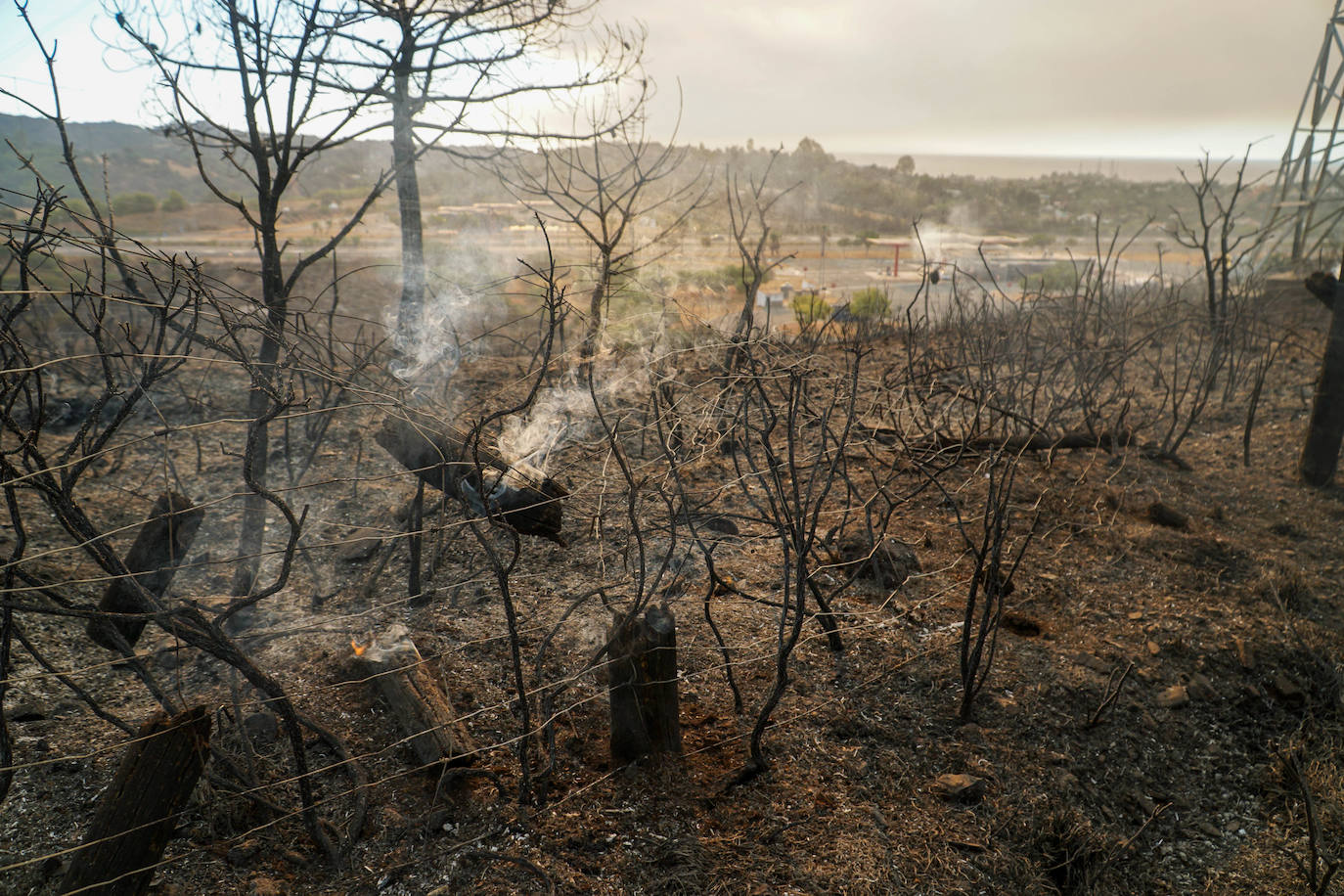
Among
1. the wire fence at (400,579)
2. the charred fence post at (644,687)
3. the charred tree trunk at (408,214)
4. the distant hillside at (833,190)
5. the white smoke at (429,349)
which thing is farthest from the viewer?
the distant hillside at (833,190)

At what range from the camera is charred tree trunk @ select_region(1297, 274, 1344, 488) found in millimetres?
4656

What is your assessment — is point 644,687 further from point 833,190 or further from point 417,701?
point 833,190

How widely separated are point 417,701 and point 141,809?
767mm

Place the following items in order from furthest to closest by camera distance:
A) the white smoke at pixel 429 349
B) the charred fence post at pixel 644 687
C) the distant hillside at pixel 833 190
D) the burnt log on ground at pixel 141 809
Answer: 1. the distant hillside at pixel 833 190
2. the white smoke at pixel 429 349
3. the charred fence post at pixel 644 687
4. the burnt log on ground at pixel 141 809

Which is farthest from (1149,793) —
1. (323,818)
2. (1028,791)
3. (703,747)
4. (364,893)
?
(323,818)

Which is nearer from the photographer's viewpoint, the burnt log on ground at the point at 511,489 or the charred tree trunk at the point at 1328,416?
the burnt log on ground at the point at 511,489

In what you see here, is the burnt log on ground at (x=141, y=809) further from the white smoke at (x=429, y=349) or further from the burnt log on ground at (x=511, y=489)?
the white smoke at (x=429, y=349)

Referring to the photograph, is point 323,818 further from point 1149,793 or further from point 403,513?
point 1149,793

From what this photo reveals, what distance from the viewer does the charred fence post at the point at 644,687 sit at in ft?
6.79

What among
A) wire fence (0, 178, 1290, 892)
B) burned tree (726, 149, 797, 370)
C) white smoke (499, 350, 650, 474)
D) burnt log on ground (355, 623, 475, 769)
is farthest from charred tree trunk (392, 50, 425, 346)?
burnt log on ground (355, 623, 475, 769)

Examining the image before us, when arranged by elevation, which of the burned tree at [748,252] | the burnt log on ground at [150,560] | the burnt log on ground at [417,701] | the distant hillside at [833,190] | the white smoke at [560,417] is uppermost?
the distant hillside at [833,190]

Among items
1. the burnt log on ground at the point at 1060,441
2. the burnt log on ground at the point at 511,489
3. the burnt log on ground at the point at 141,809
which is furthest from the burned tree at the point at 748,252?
the burnt log on ground at the point at 141,809

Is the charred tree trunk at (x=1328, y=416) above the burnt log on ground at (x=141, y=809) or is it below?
above

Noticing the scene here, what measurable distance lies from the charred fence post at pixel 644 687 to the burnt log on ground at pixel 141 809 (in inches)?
41.0
